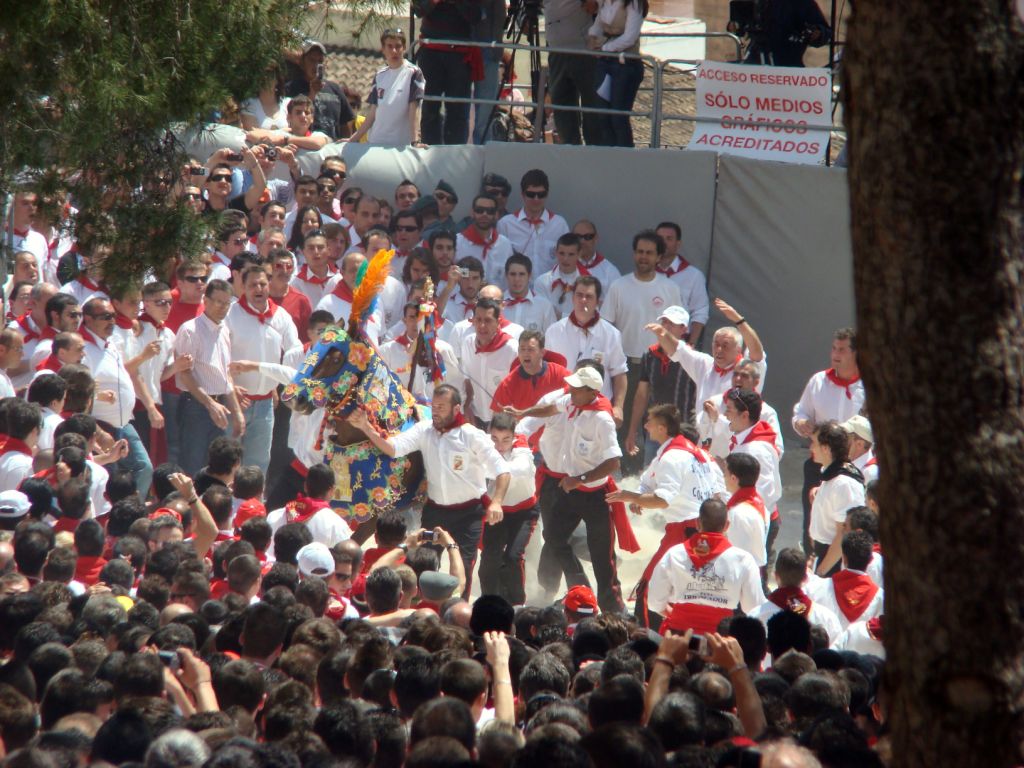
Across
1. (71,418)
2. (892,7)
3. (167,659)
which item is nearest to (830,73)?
(71,418)

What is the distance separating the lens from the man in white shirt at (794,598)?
267 inches

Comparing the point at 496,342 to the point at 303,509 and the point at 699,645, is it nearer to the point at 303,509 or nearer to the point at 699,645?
the point at 303,509

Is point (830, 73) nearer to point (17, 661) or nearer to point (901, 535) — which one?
point (17, 661)

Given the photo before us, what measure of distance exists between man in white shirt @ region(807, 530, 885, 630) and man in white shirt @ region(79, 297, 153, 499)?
4617 millimetres

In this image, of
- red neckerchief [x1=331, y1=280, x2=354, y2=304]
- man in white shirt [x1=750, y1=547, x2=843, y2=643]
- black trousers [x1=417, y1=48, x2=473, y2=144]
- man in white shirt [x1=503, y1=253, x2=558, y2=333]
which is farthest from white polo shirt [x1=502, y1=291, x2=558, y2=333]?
man in white shirt [x1=750, y1=547, x2=843, y2=643]

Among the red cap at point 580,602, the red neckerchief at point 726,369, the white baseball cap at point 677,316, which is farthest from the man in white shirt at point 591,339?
the red cap at point 580,602

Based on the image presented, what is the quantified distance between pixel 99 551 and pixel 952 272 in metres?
5.11

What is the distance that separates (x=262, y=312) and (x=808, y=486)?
13.6ft

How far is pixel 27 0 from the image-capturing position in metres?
4.32

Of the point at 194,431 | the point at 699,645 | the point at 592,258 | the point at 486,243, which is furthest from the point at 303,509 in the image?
the point at 592,258

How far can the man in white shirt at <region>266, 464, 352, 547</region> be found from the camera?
7.75 meters

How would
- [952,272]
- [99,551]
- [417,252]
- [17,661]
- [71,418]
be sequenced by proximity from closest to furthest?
1. [952,272]
2. [17,661]
3. [99,551]
4. [71,418]
5. [417,252]

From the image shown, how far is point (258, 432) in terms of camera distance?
10.1m

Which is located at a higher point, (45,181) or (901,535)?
(45,181)
